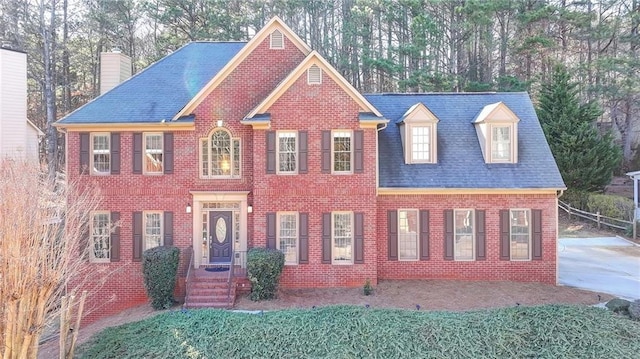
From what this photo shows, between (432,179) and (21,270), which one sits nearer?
(21,270)

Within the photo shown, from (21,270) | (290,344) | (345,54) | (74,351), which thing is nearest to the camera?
(21,270)

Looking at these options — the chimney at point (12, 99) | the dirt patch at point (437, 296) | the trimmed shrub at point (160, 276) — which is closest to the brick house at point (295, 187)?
the dirt patch at point (437, 296)

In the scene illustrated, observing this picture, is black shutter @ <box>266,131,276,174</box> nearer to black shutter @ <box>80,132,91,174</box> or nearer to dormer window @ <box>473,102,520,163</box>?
black shutter @ <box>80,132,91,174</box>

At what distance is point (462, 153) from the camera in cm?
1462

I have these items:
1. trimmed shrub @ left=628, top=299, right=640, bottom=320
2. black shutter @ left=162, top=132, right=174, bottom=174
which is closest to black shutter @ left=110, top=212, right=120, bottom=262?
black shutter @ left=162, top=132, right=174, bottom=174

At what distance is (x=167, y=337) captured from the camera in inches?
347

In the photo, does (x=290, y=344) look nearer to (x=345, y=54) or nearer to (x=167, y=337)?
(x=167, y=337)

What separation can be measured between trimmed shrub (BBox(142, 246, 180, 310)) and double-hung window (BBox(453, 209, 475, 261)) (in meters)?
9.32

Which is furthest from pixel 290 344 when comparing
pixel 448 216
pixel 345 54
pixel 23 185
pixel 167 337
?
pixel 345 54

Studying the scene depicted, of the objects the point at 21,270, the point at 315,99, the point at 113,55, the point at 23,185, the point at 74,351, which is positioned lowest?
the point at 74,351

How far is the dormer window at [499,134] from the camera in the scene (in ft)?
46.7

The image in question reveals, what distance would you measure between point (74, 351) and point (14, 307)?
199 centimetres

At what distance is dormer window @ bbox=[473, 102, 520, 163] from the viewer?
46.7 feet

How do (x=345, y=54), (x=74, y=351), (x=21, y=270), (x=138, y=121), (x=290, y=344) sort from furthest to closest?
(x=345, y=54) → (x=138, y=121) → (x=74, y=351) → (x=290, y=344) → (x=21, y=270)
